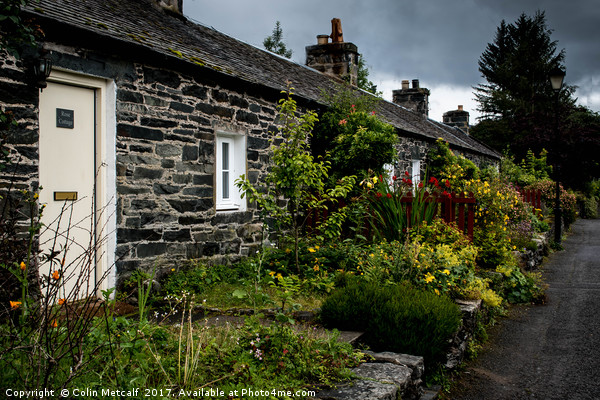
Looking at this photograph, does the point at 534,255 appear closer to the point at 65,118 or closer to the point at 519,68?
the point at 65,118

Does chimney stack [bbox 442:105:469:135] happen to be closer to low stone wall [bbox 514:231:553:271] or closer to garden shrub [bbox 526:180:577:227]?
garden shrub [bbox 526:180:577:227]

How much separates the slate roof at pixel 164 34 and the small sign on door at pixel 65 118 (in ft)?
2.99

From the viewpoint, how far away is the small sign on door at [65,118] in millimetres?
5758

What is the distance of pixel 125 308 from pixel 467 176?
13408mm

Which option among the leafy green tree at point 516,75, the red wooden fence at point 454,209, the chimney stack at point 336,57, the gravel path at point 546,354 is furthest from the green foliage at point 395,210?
the leafy green tree at point 516,75

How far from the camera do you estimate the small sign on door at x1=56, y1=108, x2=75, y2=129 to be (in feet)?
18.9

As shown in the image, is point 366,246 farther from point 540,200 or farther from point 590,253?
point 540,200

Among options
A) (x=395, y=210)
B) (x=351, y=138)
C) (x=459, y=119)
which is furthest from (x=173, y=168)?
(x=459, y=119)

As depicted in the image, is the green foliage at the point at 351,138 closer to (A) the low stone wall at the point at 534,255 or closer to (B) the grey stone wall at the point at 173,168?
(B) the grey stone wall at the point at 173,168

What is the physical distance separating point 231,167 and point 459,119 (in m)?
22.4

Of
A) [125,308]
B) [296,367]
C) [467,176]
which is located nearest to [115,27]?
[125,308]

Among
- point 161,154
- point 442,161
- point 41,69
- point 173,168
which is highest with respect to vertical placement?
point 41,69

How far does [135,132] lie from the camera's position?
6496 mm

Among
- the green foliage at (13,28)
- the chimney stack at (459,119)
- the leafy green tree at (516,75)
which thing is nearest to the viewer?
the green foliage at (13,28)
